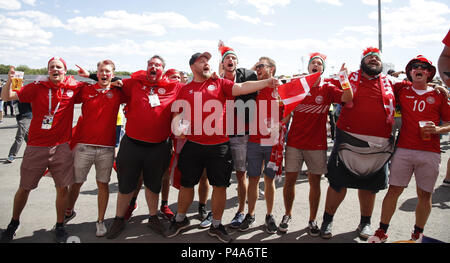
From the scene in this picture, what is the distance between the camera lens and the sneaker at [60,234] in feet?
12.3

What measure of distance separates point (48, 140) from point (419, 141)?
445 cm

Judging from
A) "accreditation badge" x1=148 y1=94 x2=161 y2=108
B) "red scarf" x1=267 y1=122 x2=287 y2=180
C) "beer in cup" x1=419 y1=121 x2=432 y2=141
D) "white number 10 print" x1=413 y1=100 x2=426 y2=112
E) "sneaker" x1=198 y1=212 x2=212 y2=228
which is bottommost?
"sneaker" x1=198 y1=212 x2=212 y2=228

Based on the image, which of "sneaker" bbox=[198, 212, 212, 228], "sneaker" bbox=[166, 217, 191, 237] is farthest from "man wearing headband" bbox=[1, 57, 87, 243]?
"sneaker" bbox=[198, 212, 212, 228]

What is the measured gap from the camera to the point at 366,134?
365 cm

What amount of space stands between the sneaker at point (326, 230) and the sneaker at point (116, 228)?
8.57ft

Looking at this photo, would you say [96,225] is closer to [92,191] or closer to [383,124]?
[92,191]

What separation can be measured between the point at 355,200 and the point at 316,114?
209 centimetres

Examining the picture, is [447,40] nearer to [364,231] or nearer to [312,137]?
[312,137]

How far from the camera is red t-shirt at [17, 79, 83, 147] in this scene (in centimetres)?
373

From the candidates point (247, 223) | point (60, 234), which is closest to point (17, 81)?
point (60, 234)

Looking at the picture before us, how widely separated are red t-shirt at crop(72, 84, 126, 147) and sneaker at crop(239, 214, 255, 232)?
2053mm

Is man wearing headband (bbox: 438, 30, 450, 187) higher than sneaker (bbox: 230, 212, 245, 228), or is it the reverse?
man wearing headband (bbox: 438, 30, 450, 187)

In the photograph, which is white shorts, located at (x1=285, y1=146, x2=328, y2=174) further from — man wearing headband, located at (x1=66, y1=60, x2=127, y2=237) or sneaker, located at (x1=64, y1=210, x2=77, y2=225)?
sneaker, located at (x1=64, y1=210, x2=77, y2=225)
